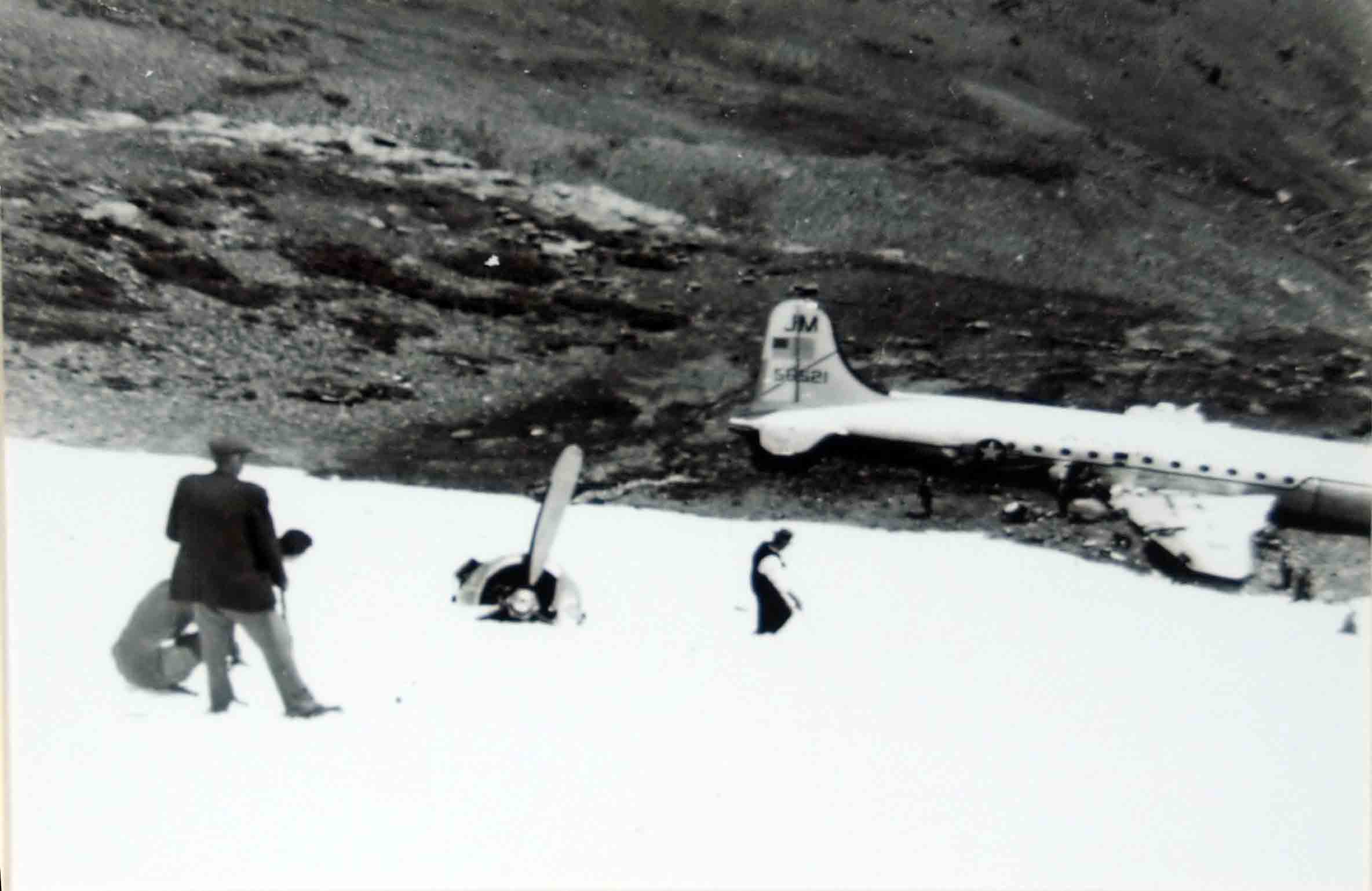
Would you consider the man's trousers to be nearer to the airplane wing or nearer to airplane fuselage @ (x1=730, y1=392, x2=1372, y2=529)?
airplane fuselage @ (x1=730, y1=392, x2=1372, y2=529)

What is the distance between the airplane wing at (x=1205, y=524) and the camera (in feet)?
5.49

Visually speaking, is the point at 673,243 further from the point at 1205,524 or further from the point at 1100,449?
the point at 1205,524

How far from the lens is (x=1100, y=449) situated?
5.48ft

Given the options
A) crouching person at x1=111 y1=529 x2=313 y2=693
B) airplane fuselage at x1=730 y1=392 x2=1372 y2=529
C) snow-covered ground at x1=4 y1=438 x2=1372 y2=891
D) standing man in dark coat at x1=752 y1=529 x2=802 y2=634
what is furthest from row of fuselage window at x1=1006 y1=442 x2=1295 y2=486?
crouching person at x1=111 y1=529 x2=313 y2=693

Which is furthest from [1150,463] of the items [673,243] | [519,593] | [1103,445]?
[519,593]

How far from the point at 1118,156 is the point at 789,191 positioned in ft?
2.14

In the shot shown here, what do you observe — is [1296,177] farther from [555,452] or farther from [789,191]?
[555,452]

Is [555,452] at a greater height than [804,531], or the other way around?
[555,452]

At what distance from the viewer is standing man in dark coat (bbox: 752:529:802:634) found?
1.65 metres

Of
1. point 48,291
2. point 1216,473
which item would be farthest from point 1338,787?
point 48,291

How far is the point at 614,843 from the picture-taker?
1.64 metres

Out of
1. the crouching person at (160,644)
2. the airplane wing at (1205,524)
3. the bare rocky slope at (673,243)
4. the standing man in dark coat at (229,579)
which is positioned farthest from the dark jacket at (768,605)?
the crouching person at (160,644)

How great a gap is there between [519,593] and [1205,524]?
132cm

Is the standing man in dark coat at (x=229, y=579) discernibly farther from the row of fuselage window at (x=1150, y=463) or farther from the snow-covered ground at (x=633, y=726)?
the row of fuselage window at (x=1150, y=463)
